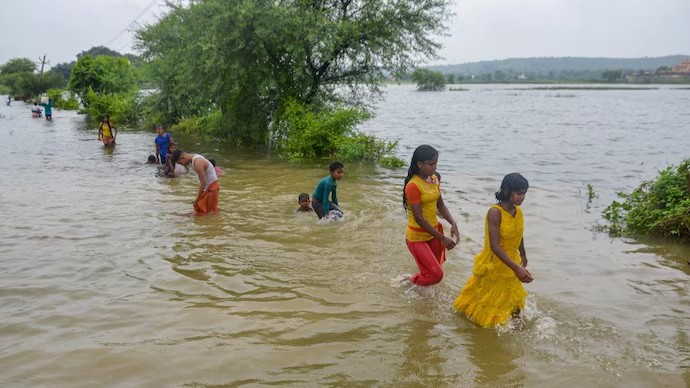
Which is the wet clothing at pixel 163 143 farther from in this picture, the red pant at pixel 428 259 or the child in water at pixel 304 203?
the red pant at pixel 428 259

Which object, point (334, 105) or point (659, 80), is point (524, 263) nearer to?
point (334, 105)

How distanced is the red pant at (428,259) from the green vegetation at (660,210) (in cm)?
458

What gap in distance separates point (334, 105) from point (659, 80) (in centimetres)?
14318

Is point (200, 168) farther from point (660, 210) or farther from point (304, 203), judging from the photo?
point (660, 210)

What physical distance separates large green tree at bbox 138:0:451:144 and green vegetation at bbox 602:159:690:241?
1085cm

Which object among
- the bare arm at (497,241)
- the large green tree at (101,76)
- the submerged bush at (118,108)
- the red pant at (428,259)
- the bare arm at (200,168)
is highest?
the large green tree at (101,76)

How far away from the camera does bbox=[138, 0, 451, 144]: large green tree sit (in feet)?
57.3

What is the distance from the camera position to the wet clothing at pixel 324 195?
9219mm

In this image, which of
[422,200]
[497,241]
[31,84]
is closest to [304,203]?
[422,200]

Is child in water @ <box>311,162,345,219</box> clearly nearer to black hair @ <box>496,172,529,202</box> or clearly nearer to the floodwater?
the floodwater

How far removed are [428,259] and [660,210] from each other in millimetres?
5170

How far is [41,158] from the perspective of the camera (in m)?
18.5

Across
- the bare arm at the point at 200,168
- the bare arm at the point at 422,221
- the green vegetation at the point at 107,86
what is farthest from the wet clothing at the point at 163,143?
the green vegetation at the point at 107,86

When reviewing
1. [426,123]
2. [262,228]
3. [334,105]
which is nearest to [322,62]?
[334,105]
